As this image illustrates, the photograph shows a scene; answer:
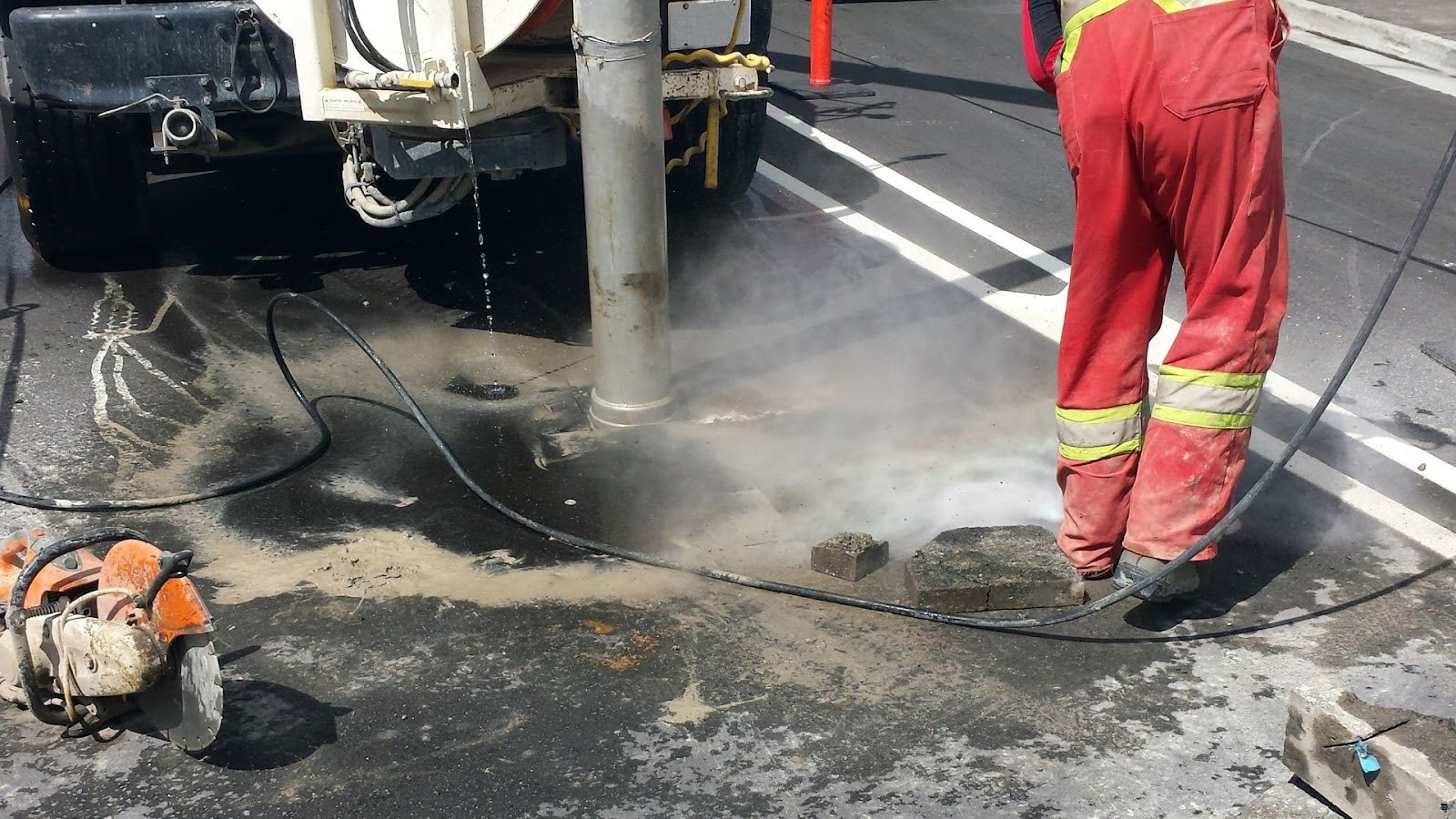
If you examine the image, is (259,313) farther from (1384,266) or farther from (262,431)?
(1384,266)

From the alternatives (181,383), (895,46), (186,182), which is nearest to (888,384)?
(181,383)

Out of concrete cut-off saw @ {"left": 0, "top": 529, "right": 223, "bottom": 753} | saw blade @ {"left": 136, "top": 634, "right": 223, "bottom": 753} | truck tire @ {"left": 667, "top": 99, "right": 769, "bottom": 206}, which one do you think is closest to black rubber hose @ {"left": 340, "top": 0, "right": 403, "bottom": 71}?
truck tire @ {"left": 667, "top": 99, "right": 769, "bottom": 206}

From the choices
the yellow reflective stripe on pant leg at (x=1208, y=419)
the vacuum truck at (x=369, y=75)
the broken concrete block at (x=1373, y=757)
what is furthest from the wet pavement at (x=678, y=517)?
the vacuum truck at (x=369, y=75)

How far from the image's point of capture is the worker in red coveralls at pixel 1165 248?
304cm

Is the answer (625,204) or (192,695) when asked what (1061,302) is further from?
(192,695)

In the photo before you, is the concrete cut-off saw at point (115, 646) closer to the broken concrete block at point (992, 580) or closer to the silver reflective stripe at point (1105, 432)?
the broken concrete block at point (992, 580)

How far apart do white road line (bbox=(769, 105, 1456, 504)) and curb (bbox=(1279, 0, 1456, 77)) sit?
16.6 ft

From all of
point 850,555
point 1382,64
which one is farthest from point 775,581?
point 1382,64

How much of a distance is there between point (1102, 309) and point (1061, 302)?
238 cm

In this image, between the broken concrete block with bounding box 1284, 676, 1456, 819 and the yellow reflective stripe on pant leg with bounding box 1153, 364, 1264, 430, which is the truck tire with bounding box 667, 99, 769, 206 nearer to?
the yellow reflective stripe on pant leg with bounding box 1153, 364, 1264, 430

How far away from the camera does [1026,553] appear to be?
11.6ft

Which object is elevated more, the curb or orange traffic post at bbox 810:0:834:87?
orange traffic post at bbox 810:0:834:87

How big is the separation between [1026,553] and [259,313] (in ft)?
11.3

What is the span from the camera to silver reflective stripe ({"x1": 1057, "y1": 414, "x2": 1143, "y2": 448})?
11.3 feet
